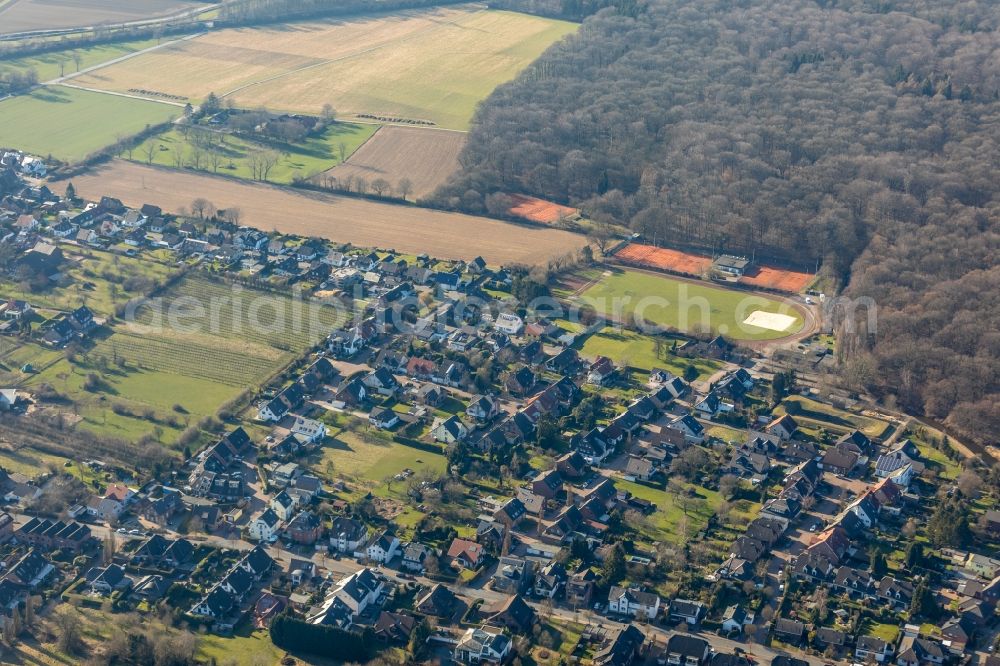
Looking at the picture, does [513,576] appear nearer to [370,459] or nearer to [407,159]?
[370,459]

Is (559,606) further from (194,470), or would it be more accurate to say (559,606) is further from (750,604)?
(194,470)

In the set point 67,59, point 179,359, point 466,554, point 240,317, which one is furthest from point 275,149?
point 466,554

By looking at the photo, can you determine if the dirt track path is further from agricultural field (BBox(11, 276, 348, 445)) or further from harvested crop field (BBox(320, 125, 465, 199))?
agricultural field (BBox(11, 276, 348, 445))

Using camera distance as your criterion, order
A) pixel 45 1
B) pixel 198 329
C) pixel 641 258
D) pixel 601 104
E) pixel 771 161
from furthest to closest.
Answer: pixel 45 1 → pixel 601 104 → pixel 771 161 → pixel 641 258 → pixel 198 329

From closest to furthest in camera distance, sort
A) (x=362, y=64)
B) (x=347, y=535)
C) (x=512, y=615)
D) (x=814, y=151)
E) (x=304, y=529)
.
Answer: (x=512, y=615), (x=347, y=535), (x=304, y=529), (x=814, y=151), (x=362, y=64)

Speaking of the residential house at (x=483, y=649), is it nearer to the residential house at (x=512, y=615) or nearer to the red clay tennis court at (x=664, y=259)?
the residential house at (x=512, y=615)

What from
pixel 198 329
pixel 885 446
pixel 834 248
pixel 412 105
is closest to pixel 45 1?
pixel 412 105

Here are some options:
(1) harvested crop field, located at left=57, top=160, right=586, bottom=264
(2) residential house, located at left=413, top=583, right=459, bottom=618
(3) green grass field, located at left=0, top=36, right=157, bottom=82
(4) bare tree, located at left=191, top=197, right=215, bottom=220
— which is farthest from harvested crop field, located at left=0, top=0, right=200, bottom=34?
(2) residential house, located at left=413, top=583, right=459, bottom=618
